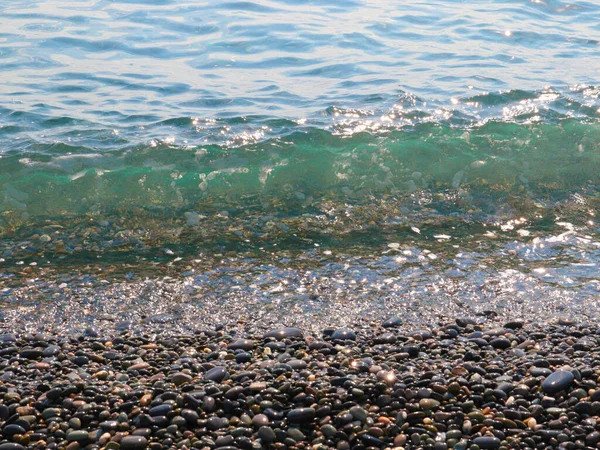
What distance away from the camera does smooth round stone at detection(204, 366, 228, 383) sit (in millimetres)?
4695

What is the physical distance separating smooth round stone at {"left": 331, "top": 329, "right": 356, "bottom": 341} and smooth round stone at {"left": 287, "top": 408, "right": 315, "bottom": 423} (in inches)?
44.7

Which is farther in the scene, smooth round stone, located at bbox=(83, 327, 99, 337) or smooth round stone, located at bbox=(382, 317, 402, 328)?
smooth round stone, located at bbox=(382, 317, 402, 328)

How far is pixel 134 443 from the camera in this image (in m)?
4.03

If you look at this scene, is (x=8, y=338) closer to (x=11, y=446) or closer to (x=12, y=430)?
(x=12, y=430)

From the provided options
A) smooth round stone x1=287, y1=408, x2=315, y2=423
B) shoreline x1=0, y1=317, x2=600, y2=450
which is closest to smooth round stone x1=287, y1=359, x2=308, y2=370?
shoreline x1=0, y1=317, x2=600, y2=450

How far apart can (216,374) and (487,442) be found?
1.76m

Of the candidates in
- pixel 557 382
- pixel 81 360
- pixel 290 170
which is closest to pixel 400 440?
pixel 557 382

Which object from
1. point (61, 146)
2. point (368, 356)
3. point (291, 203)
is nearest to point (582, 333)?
point (368, 356)

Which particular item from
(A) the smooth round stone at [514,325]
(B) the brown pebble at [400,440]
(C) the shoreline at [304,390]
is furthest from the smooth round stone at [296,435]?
(A) the smooth round stone at [514,325]

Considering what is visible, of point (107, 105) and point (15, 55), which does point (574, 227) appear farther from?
point (15, 55)

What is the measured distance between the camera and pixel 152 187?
880 cm

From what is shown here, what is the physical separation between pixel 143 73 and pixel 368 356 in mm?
8521

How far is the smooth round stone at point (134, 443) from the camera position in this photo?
4.02m

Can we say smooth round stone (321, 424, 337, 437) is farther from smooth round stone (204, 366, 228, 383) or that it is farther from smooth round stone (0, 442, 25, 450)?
smooth round stone (0, 442, 25, 450)
